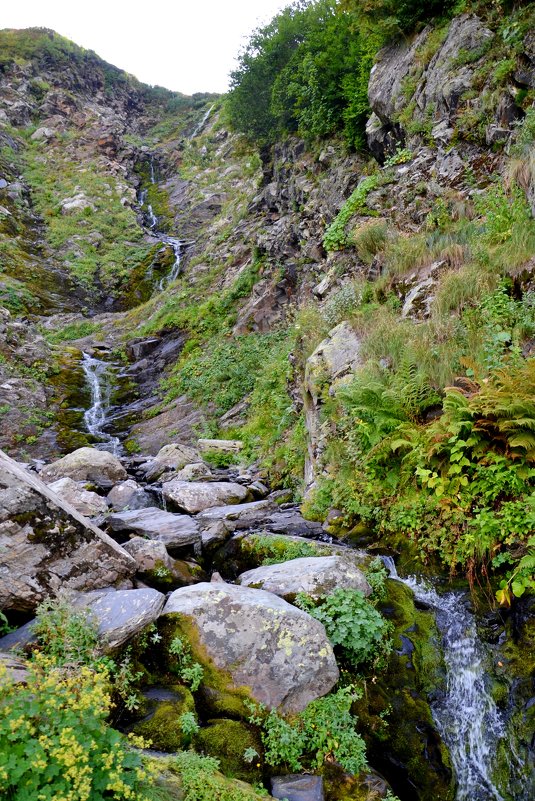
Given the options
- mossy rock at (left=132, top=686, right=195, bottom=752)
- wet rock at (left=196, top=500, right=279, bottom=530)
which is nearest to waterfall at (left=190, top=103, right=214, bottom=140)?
wet rock at (left=196, top=500, right=279, bottom=530)

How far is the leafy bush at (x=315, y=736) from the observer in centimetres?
352

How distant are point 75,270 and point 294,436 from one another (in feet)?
76.1

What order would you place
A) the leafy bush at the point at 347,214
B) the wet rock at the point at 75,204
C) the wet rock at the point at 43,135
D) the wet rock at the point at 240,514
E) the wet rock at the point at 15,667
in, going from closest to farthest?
1. the wet rock at the point at 15,667
2. the wet rock at the point at 240,514
3. the leafy bush at the point at 347,214
4. the wet rock at the point at 75,204
5. the wet rock at the point at 43,135

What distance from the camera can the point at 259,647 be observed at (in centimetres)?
406

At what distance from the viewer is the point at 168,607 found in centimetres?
443

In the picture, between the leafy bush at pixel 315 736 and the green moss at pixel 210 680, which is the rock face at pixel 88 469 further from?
the leafy bush at pixel 315 736

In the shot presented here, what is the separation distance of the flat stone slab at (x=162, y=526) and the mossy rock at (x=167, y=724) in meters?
2.41

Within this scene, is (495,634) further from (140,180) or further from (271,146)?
(140,180)

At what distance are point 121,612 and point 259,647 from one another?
125 centimetres

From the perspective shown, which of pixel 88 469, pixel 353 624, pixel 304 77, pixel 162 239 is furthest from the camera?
pixel 162 239

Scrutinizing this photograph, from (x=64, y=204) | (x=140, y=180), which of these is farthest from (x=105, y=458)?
(x=140, y=180)

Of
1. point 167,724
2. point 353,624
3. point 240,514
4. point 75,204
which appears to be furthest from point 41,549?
point 75,204

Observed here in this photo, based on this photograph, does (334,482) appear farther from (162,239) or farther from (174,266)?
(162,239)

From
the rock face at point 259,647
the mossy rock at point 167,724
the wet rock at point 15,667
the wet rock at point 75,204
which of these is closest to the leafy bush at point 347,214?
the rock face at point 259,647
